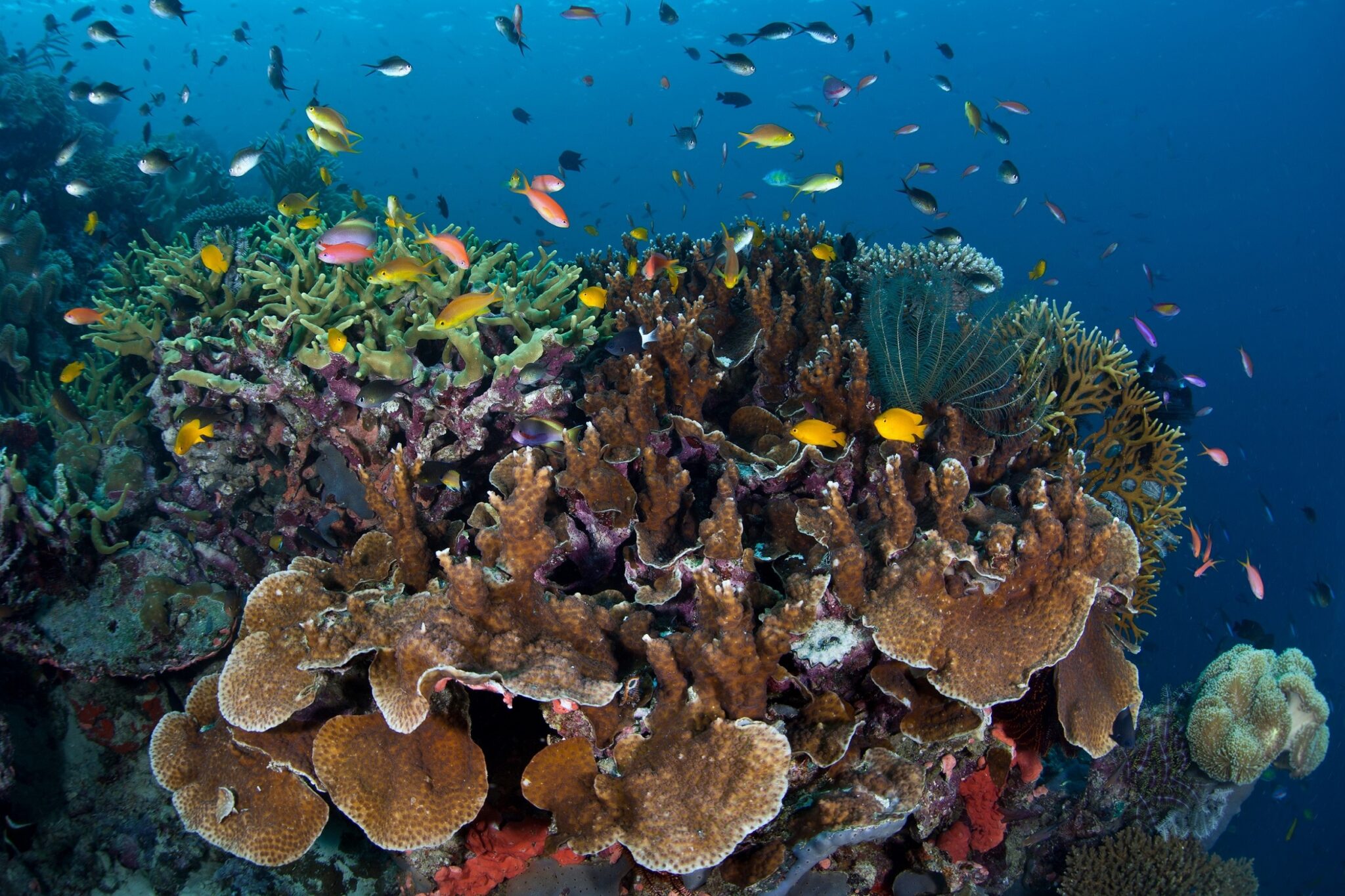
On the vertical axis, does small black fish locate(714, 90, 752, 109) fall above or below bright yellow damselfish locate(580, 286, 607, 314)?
below

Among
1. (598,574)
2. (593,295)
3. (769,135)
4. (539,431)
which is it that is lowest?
(598,574)

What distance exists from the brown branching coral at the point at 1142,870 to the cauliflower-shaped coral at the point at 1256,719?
2.79 ft

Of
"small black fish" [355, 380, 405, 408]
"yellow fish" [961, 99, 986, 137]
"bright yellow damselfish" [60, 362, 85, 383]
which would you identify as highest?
"yellow fish" [961, 99, 986, 137]

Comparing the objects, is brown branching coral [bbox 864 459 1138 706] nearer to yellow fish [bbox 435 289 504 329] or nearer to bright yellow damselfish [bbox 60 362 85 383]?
yellow fish [bbox 435 289 504 329]

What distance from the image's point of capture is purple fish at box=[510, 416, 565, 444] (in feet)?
11.7

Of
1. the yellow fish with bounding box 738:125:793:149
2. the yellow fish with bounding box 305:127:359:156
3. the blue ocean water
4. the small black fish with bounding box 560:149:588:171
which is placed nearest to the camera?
the yellow fish with bounding box 305:127:359:156

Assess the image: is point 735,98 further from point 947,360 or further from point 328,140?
point 947,360

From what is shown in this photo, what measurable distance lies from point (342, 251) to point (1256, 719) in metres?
8.49

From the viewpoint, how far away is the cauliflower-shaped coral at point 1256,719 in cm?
552

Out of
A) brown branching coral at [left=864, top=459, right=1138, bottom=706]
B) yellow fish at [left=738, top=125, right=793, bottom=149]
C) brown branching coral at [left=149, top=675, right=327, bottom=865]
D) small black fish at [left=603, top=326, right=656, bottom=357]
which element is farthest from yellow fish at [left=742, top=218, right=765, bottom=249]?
brown branching coral at [left=149, top=675, right=327, bottom=865]

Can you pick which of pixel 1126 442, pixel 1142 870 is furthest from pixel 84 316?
pixel 1142 870

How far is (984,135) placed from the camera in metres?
66.9

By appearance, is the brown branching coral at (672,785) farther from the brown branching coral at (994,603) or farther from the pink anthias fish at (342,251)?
the pink anthias fish at (342,251)

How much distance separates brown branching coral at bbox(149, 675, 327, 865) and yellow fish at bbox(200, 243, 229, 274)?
3.23 metres
